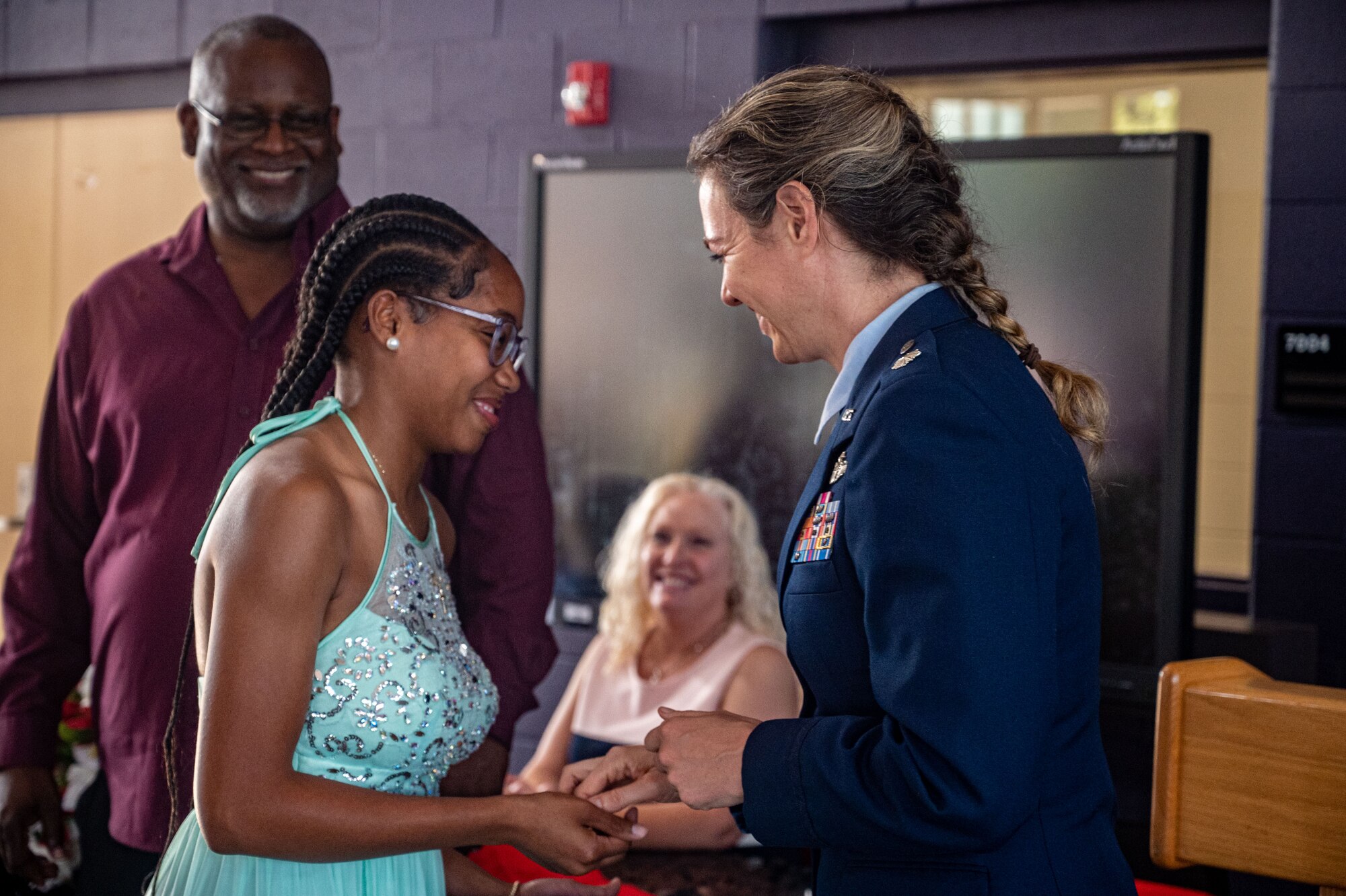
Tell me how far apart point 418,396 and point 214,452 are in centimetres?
48

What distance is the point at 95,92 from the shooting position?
4.22 m

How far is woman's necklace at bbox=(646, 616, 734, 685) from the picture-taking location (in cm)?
296

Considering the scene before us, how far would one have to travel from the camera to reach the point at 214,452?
71.4 inches

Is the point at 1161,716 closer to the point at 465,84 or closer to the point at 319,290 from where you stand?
the point at 319,290

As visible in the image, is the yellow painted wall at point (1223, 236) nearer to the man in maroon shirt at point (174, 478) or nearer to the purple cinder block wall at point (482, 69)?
the purple cinder block wall at point (482, 69)

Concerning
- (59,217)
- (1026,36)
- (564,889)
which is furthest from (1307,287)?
(59,217)

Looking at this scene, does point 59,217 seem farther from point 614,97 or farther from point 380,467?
point 380,467

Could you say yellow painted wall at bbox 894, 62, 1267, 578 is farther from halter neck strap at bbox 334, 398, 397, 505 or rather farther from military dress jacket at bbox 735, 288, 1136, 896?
halter neck strap at bbox 334, 398, 397, 505

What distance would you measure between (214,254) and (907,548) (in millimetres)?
1279

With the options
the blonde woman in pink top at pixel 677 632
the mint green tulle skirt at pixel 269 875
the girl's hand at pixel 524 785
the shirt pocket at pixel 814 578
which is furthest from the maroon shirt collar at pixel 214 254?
the blonde woman in pink top at pixel 677 632

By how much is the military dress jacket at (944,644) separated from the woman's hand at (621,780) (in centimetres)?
24

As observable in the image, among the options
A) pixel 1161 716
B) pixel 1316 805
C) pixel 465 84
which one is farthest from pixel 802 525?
pixel 465 84

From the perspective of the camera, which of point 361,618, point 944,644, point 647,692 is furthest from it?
point 647,692

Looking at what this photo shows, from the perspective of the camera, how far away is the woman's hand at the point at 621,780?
1445 mm
